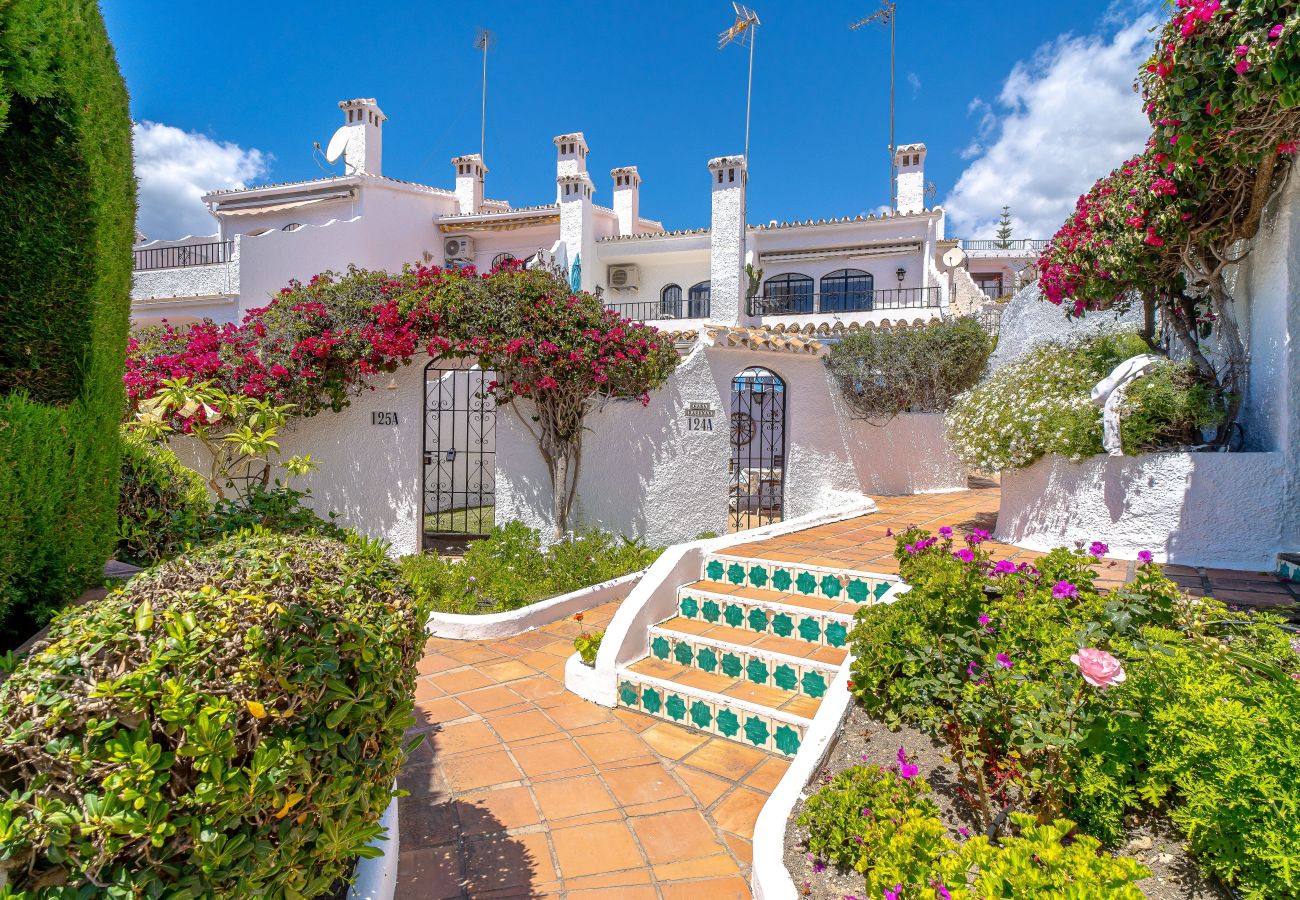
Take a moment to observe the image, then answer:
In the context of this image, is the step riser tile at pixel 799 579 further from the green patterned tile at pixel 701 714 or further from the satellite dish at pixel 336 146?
the satellite dish at pixel 336 146

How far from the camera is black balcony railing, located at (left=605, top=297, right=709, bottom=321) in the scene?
2202 centimetres

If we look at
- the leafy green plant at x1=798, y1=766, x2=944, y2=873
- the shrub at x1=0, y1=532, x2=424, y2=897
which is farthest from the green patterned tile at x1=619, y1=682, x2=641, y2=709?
the shrub at x1=0, y1=532, x2=424, y2=897

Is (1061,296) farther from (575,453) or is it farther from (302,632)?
(302,632)

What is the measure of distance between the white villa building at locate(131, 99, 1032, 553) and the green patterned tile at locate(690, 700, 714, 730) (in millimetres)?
4332

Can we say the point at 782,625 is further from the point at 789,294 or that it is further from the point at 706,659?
the point at 789,294

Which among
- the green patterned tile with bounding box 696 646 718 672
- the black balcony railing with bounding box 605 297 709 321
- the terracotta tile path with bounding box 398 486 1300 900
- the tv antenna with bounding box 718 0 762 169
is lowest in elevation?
the terracotta tile path with bounding box 398 486 1300 900

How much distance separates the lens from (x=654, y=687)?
4707mm

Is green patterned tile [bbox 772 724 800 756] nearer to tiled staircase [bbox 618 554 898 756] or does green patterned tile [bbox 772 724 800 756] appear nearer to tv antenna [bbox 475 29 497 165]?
tiled staircase [bbox 618 554 898 756]

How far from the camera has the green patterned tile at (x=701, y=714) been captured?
4.45 m

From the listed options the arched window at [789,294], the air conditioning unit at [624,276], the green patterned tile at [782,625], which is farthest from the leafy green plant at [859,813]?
the air conditioning unit at [624,276]

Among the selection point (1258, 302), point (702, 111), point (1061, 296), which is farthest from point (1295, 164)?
point (702, 111)

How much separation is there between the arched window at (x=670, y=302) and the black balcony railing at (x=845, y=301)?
2815 millimetres

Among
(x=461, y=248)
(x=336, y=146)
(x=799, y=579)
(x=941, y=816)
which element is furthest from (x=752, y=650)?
(x=336, y=146)

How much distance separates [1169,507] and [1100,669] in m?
5.08
